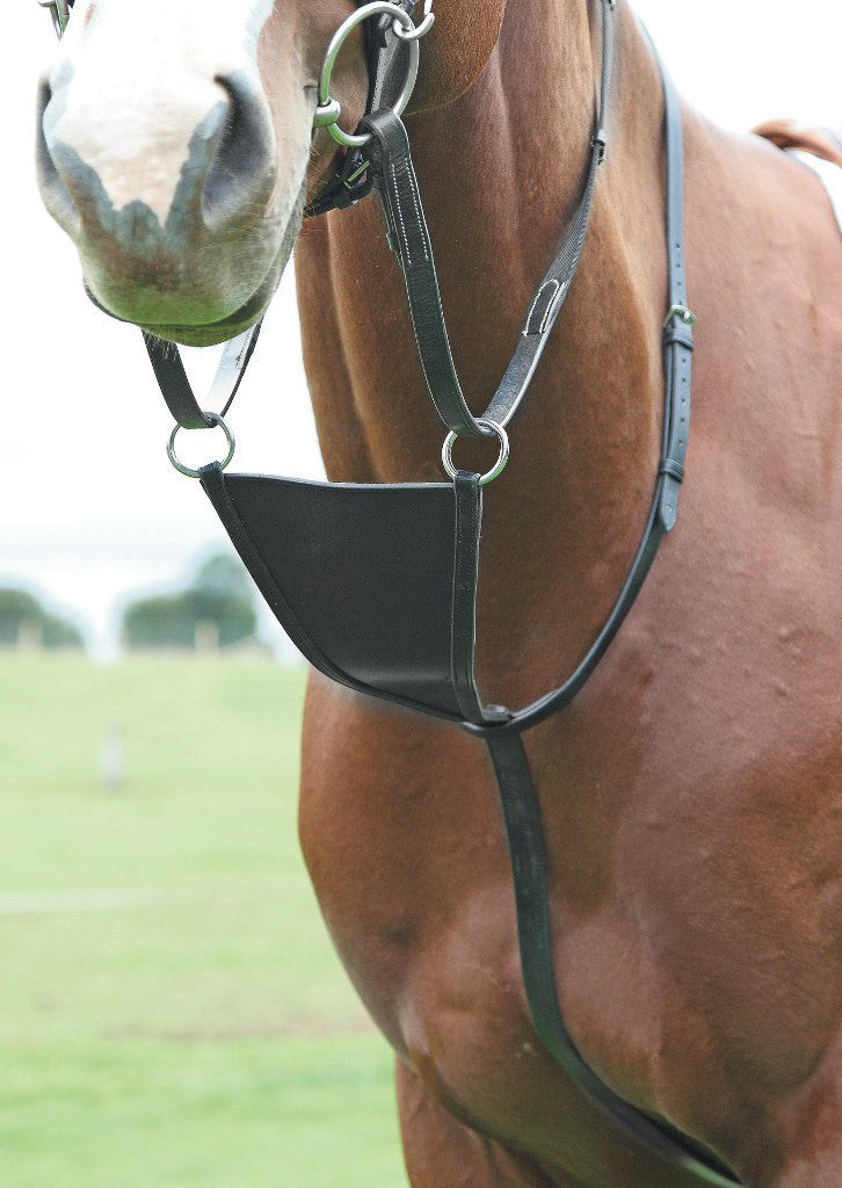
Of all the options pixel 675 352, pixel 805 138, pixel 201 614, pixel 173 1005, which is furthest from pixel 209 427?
pixel 201 614

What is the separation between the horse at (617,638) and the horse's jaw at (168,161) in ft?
1.08

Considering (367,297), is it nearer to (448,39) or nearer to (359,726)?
(448,39)

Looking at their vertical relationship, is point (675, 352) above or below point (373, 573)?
above

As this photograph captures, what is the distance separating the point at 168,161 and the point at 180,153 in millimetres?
12


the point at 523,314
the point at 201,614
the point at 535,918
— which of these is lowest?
the point at 201,614

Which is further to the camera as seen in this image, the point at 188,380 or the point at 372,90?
the point at 188,380

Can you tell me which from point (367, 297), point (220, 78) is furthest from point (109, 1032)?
point (220, 78)

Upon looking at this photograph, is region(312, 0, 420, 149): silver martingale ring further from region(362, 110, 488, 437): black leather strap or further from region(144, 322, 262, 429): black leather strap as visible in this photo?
region(144, 322, 262, 429): black leather strap

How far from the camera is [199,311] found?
1.33 m

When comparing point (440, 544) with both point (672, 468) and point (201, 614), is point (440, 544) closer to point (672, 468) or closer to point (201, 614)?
point (672, 468)

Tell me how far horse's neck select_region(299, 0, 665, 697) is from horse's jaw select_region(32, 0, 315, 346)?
44 cm

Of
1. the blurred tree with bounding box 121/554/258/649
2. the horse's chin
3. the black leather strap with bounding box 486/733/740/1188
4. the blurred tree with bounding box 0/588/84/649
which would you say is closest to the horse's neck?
the black leather strap with bounding box 486/733/740/1188

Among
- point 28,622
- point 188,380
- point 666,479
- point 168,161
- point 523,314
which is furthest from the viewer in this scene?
point 28,622

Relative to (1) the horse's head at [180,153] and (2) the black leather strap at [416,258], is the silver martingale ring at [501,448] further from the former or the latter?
(1) the horse's head at [180,153]
